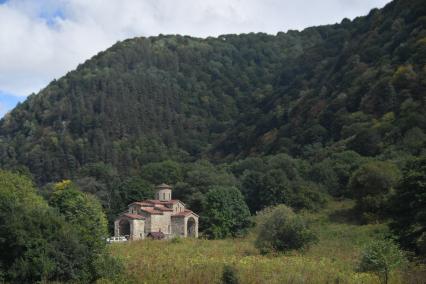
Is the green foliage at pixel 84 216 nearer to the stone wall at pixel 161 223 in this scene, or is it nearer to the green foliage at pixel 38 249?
the green foliage at pixel 38 249

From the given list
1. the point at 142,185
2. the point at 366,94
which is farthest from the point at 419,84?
the point at 142,185

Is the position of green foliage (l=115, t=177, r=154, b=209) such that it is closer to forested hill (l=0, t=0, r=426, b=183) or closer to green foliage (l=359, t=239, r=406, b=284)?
forested hill (l=0, t=0, r=426, b=183)

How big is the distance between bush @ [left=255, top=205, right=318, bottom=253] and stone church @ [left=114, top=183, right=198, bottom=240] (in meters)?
20.5

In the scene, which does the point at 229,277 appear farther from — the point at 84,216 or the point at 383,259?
the point at 84,216

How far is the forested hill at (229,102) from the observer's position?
76188mm

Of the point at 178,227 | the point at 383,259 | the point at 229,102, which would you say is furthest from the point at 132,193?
the point at 229,102

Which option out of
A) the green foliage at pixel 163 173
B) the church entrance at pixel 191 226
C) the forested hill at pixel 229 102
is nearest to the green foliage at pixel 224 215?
the church entrance at pixel 191 226

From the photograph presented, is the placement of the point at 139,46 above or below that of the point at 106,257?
above

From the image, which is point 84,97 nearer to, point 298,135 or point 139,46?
point 139,46

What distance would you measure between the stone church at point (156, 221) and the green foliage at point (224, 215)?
3.33 meters

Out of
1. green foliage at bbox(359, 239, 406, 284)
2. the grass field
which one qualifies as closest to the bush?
the grass field

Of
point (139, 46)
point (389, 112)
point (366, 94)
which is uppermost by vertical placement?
point (139, 46)

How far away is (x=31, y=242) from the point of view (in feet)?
71.7

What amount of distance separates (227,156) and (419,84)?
153 feet
